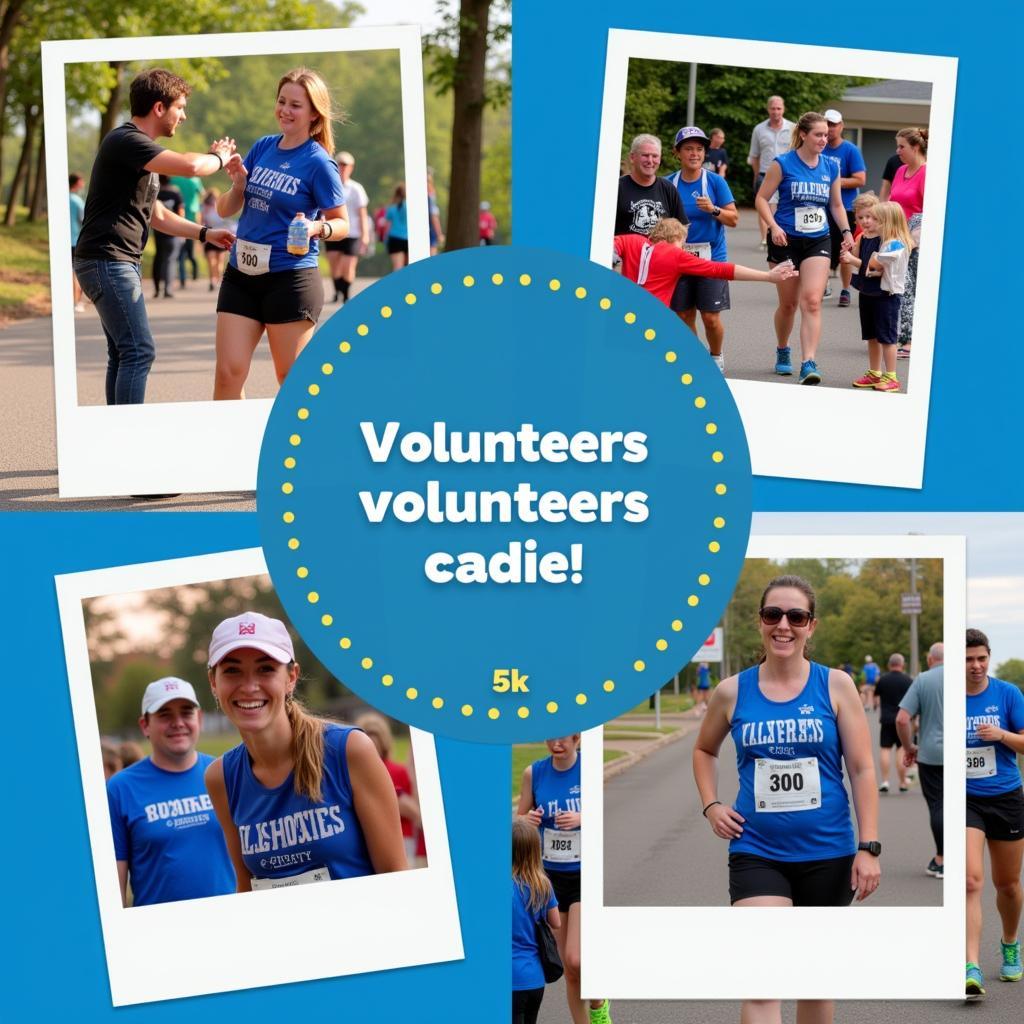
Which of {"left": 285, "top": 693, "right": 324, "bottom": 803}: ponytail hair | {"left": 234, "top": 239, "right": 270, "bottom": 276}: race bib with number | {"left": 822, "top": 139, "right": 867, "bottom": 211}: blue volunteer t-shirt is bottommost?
{"left": 285, "top": 693, "right": 324, "bottom": 803}: ponytail hair

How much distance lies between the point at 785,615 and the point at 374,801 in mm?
1128

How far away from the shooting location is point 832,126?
3.59 metres

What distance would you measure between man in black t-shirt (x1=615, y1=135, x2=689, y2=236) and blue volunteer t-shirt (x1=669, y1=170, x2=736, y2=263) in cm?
2

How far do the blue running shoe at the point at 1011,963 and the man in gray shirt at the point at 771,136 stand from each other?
3.21 m

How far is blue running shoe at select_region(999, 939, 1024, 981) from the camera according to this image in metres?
5.42

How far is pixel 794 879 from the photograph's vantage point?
395cm

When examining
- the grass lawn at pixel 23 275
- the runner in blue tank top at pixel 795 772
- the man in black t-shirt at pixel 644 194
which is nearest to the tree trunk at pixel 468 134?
the grass lawn at pixel 23 275

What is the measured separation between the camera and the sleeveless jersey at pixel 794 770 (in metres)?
4.04

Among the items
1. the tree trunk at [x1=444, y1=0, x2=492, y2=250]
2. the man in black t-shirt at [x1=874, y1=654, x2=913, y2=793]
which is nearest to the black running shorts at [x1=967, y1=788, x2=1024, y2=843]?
the man in black t-shirt at [x1=874, y1=654, x2=913, y2=793]

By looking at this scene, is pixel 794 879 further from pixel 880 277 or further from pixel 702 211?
pixel 702 211

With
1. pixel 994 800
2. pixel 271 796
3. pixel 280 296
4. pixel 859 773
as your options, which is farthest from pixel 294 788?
pixel 994 800

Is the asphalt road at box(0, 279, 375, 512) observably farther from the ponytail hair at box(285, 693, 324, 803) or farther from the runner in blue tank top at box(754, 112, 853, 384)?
the runner in blue tank top at box(754, 112, 853, 384)

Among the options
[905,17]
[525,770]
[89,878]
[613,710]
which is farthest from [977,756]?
[89,878]

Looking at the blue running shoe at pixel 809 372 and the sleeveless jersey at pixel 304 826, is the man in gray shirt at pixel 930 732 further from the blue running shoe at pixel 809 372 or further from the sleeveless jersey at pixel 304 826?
the sleeveless jersey at pixel 304 826
